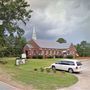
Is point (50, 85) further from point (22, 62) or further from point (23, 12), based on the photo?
point (23, 12)

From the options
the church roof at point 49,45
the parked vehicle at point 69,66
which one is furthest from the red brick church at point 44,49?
the parked vehicle at point 69,66

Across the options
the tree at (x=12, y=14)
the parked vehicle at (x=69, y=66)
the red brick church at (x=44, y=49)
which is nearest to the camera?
the parked vehicle at (x=69, y=66)

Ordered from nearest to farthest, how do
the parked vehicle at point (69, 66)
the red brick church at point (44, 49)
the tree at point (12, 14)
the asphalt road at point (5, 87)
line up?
the asphalt road at point (5, 87) < the parked vehicle at point (69, 66) < the tree at point (12, 14) < the red brick church at point (44, 49)

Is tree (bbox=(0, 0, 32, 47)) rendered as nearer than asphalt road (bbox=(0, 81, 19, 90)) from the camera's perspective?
No

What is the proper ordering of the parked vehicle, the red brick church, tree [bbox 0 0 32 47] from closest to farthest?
the parked vehicle < tree [bbox 0 0 32 47] < the red brick church

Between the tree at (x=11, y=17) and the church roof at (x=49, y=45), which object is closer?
the tree at (x=11, y=17)

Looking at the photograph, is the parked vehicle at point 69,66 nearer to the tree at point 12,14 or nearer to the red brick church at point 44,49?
the tree at point 12,14

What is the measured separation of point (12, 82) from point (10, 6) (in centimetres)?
3338

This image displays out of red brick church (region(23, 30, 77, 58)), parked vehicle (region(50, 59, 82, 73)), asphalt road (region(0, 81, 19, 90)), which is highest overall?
red brick church (region(23, 30, 77, 58))

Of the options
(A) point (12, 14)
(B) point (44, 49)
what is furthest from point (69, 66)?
(B) point (44, 49)

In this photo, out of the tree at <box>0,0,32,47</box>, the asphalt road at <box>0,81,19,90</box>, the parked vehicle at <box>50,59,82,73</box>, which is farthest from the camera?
the tree at <box>0,0,32,47</box>

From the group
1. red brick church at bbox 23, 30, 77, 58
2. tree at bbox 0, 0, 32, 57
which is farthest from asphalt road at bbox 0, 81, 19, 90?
red brick church at bbox 23, 30, 77, 58

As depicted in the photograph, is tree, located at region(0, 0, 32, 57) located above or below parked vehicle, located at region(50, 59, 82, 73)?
above

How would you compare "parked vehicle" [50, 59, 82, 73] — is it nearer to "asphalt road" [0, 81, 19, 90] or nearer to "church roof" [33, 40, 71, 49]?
"asphalt road" [0, 81, 19, 90]
